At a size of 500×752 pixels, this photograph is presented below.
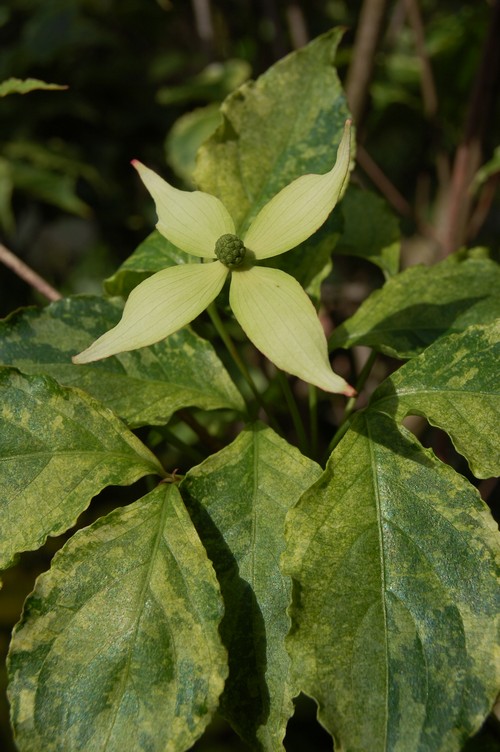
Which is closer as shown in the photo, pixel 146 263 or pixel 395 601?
pixel 395 601

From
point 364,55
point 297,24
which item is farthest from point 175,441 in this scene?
point 297,24

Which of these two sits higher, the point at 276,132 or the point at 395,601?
the point at 276,132

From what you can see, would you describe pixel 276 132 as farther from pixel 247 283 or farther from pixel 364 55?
pixel 364 55

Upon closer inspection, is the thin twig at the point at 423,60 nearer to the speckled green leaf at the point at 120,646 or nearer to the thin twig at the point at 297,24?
the thin twig at the point at 297,24

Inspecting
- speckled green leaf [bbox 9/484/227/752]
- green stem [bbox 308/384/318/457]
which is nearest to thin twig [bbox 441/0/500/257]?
green stem [bbox 308/384/318/457]

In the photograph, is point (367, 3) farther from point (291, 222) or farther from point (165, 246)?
point (291, 222)

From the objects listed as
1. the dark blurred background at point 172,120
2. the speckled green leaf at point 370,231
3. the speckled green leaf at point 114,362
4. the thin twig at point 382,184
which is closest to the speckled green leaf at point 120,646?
the speckled green leaf at point 114,362
